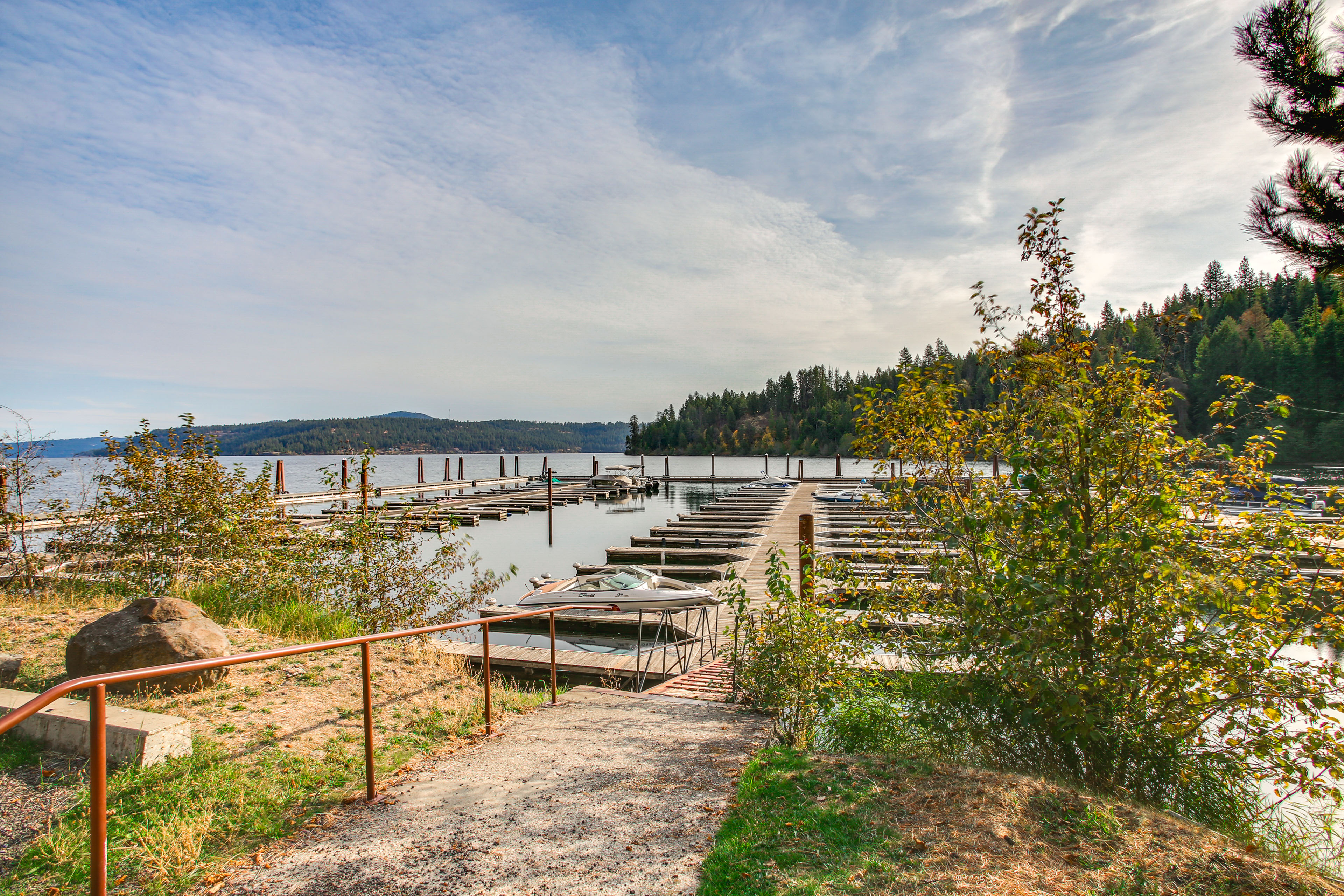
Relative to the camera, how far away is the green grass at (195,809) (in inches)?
125

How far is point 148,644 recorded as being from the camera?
5.49 metres

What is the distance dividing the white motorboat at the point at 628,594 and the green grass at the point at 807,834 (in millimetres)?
5938

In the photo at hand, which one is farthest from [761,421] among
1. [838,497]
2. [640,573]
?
[640,573]

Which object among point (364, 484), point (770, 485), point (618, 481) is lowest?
point (770, 485)

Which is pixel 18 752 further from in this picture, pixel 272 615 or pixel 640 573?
pixel 640 573

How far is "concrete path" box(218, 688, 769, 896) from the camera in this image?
3.21 m

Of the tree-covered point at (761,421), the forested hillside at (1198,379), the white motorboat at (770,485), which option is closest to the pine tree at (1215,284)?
the forested hillside at (1198,379)

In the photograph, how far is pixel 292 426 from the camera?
16738 cm

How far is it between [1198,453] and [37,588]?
560 inches

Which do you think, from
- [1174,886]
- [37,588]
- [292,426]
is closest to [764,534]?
[37,588]

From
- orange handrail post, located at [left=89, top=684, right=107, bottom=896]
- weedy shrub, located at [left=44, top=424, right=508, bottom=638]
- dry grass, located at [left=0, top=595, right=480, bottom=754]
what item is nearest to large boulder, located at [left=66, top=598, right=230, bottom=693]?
dry grass, located at [left=0, top=595, right=480, bottom=754]

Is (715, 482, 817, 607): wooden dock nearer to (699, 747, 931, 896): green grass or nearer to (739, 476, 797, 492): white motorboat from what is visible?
(699, 747, 931, 896): green grass

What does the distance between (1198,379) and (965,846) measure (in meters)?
86.7

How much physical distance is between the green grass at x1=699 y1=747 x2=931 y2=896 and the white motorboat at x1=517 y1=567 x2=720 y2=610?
5938 mm
